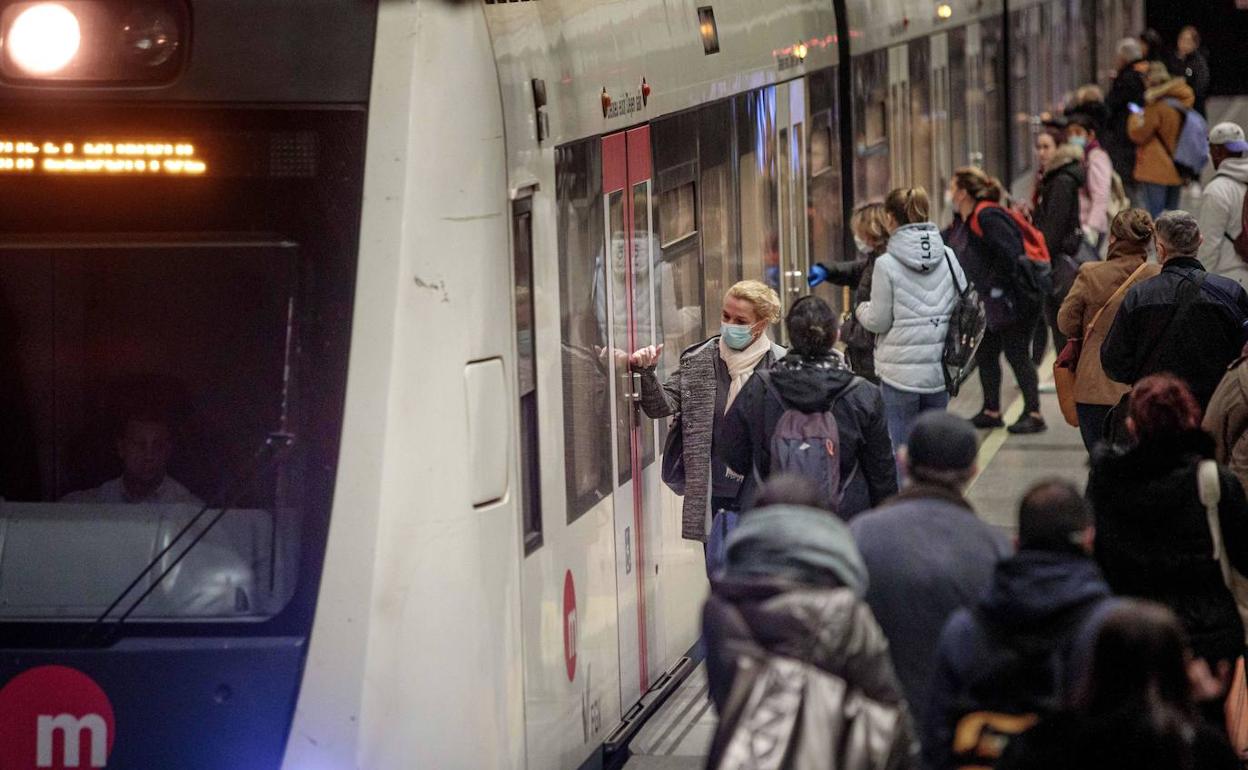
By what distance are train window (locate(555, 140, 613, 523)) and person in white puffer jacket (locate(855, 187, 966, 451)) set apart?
2.84m

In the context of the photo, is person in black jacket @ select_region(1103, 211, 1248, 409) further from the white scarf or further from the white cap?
the white cap

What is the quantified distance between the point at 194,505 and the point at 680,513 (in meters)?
2.99

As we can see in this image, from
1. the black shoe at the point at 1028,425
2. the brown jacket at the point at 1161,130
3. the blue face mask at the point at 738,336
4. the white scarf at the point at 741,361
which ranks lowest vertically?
the black shoe at the point at 1028,425

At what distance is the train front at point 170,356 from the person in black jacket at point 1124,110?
1664 cm

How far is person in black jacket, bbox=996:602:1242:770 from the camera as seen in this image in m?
3.81

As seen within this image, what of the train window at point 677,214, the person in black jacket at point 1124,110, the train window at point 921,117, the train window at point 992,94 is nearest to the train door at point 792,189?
the train window at point 677,214

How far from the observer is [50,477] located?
524 centimetres

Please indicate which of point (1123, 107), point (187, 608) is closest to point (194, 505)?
point (187, 608)

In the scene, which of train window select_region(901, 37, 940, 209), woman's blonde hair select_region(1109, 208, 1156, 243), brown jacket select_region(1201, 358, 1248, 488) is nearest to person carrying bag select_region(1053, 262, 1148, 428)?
woman's blonde hair select_region(1109, 208, 1156, 243)

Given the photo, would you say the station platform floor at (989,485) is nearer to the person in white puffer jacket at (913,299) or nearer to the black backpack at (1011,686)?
the person in white puffer jacket at (913,299)

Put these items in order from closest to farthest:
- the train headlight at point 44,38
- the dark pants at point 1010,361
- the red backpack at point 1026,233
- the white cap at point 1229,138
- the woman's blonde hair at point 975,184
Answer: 1. the train headlight at point 44,38
2. the white cap at point 1229,138
3. the woman's blonde hair at point 975,184
4. the red backpack at point 1026,233
5. the dark pants at point 1010,361

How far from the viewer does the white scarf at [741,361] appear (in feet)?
23.8

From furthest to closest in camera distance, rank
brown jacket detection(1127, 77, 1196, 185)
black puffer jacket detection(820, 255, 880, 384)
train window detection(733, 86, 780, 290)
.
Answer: brown jacket detection(1127, 77, 1196, 185) < black puffer jacket detection(820, 255, 880, 384) < train window detection(733, 86, 780, 290)

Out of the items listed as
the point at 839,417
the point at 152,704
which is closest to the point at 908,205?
the point at 839,417
